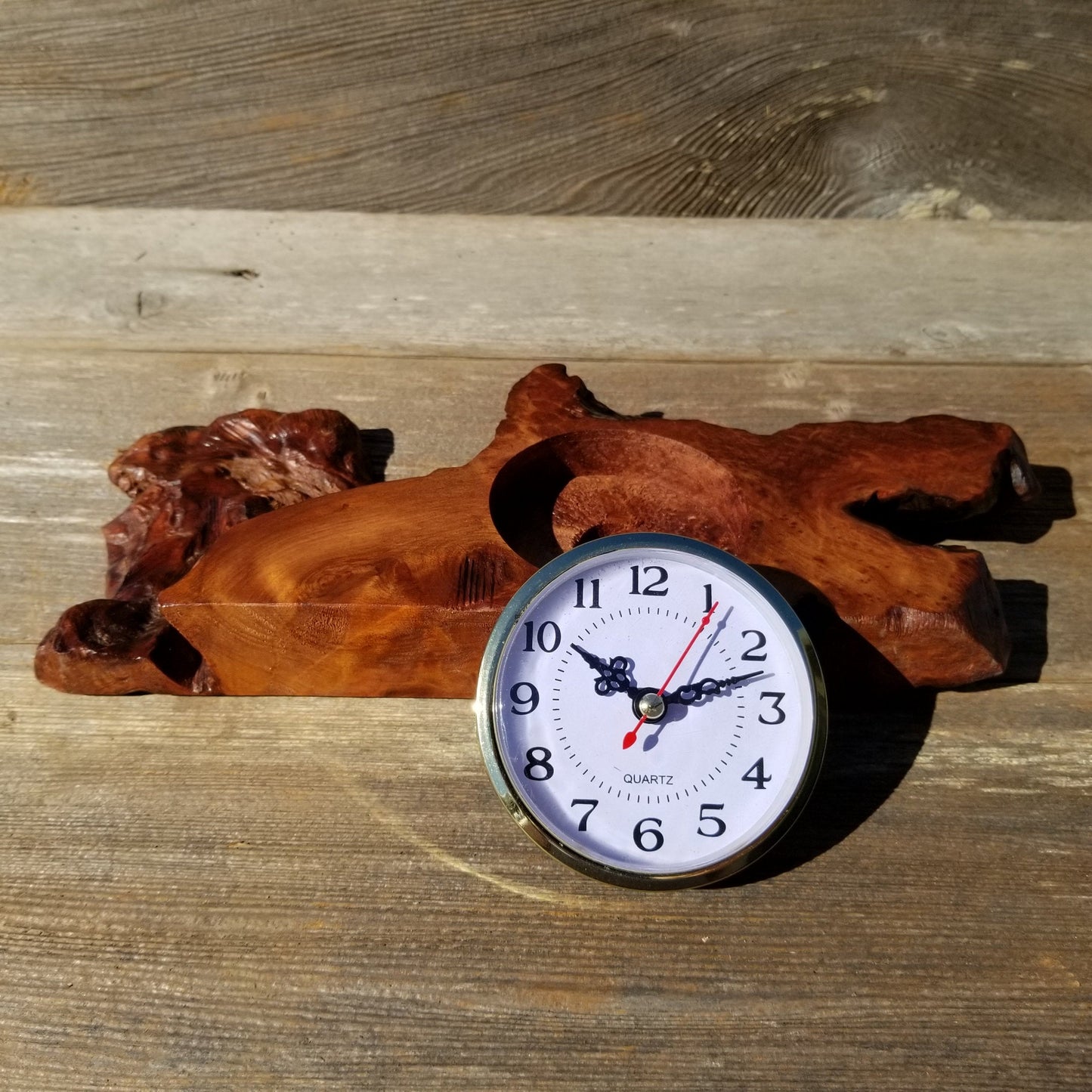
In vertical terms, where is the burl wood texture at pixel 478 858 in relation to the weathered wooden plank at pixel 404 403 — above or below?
below

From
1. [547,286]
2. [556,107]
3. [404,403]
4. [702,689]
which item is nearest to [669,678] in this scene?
[702,689]

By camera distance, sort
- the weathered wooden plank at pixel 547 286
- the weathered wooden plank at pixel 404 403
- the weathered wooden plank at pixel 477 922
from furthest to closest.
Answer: the weathered wooden plank at pixel 547 286, the weathered wooden plank at pixel 404 403, the weathered wooden plank at pixel 477 922

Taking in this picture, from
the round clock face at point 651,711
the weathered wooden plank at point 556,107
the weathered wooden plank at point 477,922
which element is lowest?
the weathered wooden plank at point 477,922

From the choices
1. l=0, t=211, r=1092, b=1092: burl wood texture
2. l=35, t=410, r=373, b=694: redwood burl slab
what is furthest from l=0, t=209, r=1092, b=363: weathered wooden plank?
l=35, t=410, r=373, b=694: redwood burl slab

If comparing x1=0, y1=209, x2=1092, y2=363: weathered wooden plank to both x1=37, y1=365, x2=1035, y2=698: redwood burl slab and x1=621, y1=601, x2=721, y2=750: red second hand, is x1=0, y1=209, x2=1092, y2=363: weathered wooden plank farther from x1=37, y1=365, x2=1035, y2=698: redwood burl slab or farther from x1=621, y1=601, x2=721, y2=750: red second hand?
x1=621, y1=601, x2=721, y2=750: red second hand

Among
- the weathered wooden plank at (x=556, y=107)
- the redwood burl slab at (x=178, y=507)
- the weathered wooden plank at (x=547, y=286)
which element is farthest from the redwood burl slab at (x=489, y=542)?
the weathered wooden plank at (x=556, y=107)

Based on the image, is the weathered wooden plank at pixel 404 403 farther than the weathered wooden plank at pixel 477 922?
Yes

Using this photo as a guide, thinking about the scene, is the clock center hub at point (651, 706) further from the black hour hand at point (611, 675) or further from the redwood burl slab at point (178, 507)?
the redwood burl slab at point (178, 507)
